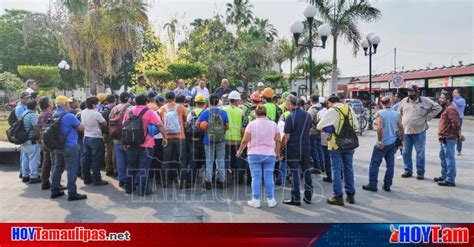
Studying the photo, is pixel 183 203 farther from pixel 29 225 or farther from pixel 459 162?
pixel 459 162

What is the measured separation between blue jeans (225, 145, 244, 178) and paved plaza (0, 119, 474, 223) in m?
0.38

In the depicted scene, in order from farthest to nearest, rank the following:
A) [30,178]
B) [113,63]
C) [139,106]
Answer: [113,63], [30,178], [139,106]

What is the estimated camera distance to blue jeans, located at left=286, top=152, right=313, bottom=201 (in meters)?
5.05

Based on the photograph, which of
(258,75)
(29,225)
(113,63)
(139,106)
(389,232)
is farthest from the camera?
(258,75)

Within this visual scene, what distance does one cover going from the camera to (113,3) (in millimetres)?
15016

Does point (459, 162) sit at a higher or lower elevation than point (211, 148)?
lower

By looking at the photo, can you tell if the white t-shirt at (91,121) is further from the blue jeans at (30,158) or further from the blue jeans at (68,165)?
the blue jeans at (30,158)

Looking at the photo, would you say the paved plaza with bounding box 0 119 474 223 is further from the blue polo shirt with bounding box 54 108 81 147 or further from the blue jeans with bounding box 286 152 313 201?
the blue polo shirt with bounding box 54 108 81 147

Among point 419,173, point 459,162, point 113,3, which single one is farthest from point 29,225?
point 113,3

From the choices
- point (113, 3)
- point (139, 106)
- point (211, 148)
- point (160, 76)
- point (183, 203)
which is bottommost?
point (183, 203)

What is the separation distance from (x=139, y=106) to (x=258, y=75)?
21.4m

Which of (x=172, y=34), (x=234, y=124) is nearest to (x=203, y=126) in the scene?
(x=234, y=124)

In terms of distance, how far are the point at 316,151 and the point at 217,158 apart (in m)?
2.09

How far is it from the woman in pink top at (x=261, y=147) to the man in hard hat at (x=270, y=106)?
40.1 inches
